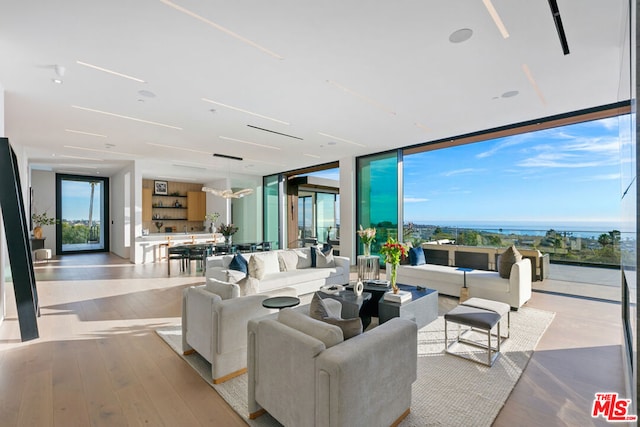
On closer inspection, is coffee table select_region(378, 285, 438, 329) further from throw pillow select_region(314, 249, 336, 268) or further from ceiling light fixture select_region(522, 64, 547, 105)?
ceiling light fixture select_region(522, 64, 547, 105)

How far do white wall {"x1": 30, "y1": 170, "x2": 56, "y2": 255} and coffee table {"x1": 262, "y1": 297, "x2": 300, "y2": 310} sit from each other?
40.0 ft

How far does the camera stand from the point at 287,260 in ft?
18.2

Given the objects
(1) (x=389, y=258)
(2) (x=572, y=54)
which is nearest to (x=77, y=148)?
(1) (x=389, y=258)

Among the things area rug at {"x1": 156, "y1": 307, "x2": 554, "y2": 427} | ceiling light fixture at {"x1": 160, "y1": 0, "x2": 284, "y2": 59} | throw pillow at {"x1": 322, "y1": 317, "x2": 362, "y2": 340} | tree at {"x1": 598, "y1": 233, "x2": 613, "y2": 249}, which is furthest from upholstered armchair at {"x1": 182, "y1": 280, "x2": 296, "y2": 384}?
tree at {"x1": 598, "y1": 233, "x2": 613, "y2": 249}

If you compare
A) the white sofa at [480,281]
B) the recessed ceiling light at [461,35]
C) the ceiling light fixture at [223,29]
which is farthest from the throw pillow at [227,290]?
the white sofa at [480,281]

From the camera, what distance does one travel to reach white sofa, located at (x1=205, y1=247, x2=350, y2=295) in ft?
15.0

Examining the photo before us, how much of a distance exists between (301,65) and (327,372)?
3098 mm

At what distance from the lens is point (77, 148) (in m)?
7.29

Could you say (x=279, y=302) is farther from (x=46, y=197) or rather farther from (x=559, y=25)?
(x=46, y=197)

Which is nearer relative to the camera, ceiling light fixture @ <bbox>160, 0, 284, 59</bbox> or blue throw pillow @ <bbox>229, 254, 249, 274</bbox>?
ceiling light fixture @ <bbox>160, 0, 284, 59</bbox>

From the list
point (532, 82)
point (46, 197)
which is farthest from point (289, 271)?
point (46, 197)

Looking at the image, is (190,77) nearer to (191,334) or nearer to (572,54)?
(191,334)

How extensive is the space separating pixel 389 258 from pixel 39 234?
10705 mm

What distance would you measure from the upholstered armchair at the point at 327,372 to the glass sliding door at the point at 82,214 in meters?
12.6
